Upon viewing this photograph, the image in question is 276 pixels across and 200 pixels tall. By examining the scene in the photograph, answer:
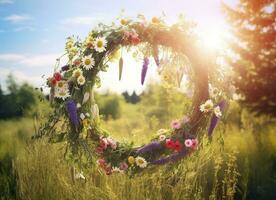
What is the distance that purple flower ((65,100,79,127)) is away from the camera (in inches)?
153

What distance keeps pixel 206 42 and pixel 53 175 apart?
7.29 ft

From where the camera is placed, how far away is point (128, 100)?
50.3m

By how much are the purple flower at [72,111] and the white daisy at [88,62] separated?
1.27 feet

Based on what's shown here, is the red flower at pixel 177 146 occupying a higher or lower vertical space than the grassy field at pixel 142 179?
higher

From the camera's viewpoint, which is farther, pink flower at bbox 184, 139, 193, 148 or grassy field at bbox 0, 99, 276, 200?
grassy field at bbox 0, 99, 276, 200

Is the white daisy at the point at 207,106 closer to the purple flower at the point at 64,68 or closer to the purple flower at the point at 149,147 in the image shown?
the purple flower at the point at 149,147

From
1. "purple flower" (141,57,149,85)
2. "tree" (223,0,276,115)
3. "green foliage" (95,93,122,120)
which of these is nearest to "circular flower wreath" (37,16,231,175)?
"purple flower" (141,57,149,85)

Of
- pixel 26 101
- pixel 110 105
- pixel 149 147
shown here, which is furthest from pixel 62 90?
pixel 110 105

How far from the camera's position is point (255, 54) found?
13.0 metres

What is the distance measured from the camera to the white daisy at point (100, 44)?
4123 mm

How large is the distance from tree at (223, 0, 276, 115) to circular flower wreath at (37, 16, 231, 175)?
8.36 metres

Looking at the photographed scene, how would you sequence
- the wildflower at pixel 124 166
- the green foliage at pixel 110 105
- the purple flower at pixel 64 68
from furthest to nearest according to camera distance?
the green foliage at pixel 110 105, the purple flower at pixel 64 68, the wildflower at pixel 124 166

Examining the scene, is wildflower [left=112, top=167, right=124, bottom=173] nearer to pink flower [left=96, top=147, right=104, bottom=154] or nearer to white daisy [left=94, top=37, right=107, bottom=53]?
pink flower [left=96, top=147, right=104, bottom=154]

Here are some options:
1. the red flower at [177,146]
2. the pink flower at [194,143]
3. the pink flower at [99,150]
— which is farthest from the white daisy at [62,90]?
the pink flower at [194,143]
